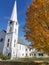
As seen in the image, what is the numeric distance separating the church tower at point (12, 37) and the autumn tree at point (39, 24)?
5294 centimetres

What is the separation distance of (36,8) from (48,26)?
287cm

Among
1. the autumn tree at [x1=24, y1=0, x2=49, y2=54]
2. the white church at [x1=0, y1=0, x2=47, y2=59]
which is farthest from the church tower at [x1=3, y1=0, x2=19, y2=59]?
the autumn tree at [x1=24, y1=0, x2=49, y2=54]

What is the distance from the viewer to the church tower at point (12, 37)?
246 feet

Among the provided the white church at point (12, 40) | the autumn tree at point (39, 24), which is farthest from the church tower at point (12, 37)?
the autumn tree at point (39, 24)

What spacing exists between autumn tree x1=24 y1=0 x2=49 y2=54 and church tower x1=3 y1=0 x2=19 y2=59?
52.9 m

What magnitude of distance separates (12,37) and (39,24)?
187 ft

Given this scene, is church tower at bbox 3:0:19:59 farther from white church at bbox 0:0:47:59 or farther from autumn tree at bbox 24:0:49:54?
autumn tree at bbox 24:0:49:54

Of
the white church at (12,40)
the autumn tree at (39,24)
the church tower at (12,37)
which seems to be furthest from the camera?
the white church at (12,40)

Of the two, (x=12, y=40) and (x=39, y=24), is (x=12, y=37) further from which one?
(x=39, y=24)

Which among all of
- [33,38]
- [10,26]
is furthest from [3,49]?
[33,38]

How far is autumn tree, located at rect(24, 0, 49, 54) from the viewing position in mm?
20328

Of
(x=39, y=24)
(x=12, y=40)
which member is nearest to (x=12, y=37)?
(x=12, y=40)

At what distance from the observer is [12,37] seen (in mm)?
77250

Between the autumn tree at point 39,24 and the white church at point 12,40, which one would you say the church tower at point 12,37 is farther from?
the autumn tree at point 39,24
